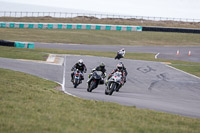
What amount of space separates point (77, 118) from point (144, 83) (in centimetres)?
1504

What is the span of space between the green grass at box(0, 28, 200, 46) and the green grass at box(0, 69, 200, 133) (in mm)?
45638

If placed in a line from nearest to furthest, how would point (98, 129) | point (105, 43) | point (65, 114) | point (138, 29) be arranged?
point (98, 129)
point (65, 114)
point (105, 43)
point (138, 29)

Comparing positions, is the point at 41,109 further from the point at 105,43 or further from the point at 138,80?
the point at 105,43

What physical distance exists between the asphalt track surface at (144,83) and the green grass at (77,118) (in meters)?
2.71

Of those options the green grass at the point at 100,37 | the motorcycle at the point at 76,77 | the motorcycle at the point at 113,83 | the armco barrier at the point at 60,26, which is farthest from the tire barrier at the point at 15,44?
the motorcycle at the point at 113,83

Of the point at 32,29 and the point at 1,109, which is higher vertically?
the point at 32,29

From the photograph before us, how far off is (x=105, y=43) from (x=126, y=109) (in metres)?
47.4

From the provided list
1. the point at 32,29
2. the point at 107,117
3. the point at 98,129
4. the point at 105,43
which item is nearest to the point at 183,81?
the point at 107,117

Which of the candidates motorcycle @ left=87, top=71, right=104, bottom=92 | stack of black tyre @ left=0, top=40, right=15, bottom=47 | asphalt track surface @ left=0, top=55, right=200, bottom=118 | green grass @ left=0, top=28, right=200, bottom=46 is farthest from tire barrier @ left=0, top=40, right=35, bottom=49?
motorcycle @ left=87, top=71, right=104, bottom=92

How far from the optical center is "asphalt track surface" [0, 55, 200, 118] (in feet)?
54.1

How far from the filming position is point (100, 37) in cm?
6450

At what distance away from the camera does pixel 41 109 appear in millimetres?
10633

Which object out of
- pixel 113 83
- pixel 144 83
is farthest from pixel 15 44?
pixel 113 83

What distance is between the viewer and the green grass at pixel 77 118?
8461mm
